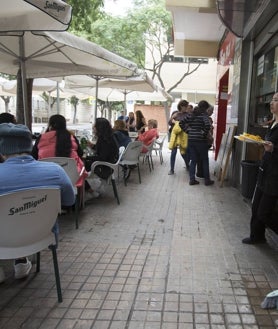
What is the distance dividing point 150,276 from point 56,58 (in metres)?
4.50

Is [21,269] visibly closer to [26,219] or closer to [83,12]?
[26,219]

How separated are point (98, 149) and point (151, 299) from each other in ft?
11.6

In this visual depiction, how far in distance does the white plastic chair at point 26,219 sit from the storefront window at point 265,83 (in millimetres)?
3922

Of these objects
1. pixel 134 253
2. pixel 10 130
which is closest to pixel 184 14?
pixel 134 253

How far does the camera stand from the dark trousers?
13.2ft

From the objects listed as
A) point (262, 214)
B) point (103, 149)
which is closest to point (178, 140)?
point (103, 149)

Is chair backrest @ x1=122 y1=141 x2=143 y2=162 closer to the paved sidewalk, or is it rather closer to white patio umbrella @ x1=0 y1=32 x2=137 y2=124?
white patio umbrella @ x1=0 y1=32 x2=137 y2=124

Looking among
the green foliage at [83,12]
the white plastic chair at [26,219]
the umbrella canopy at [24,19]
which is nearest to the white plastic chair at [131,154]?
the umbrella canopy at [24,19]

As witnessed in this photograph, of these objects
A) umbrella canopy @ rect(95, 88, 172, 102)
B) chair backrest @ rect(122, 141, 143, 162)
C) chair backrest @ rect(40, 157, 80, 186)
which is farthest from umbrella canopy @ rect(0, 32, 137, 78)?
umbrella canopy @ rect(95, 88, 172, 102)

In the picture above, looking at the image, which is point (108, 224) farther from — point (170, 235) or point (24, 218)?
point (24, 218)

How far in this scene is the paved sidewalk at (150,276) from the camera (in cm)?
290

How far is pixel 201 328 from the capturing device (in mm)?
2777

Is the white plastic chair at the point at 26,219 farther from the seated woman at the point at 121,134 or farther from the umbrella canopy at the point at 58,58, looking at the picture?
the seated woman at the point at 121,134

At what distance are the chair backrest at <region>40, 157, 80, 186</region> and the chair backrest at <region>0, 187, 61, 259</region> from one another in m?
1.87
